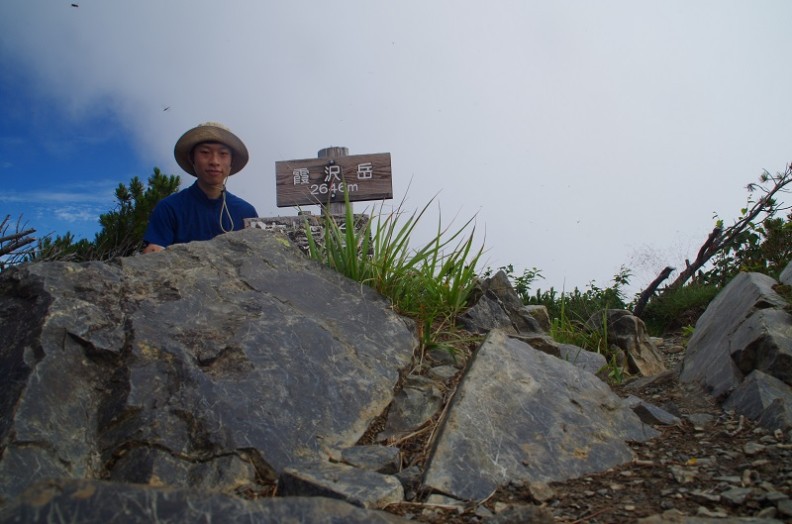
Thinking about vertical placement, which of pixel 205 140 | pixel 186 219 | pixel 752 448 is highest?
pixel 205 140

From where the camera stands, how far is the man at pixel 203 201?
16.1 feet

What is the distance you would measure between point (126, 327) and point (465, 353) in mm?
1966

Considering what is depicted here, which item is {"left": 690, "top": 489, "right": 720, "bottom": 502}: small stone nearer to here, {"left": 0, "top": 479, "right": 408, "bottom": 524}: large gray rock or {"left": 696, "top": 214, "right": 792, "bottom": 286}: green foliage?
{"left": 0, "top": 479, "right": 408, "bottom": 524}: large gray rock

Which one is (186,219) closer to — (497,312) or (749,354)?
(497,312)

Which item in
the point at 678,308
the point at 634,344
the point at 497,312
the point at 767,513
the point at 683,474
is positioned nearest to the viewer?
the point at 767,513

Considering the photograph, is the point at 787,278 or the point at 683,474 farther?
the point at 787,278

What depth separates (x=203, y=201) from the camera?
200 inches

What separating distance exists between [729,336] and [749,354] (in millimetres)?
464

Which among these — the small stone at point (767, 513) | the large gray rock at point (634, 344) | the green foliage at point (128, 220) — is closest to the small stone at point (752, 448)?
the small stone at point (767, 513)

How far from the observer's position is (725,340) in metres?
4.82

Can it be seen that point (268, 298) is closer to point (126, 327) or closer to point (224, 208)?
point (126, 327)

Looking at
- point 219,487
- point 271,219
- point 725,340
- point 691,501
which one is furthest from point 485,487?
point 271,219

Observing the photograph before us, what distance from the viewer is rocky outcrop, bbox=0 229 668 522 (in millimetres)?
2684

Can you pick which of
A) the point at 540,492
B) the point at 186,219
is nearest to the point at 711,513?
the point at 540,492
